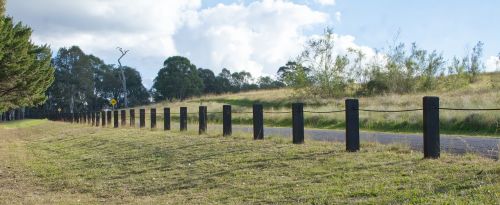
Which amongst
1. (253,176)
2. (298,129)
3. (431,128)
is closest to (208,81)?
(298,129)

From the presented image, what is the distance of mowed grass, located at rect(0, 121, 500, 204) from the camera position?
707cm

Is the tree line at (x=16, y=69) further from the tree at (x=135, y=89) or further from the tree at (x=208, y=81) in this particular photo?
the tree at (x=135, y=89)

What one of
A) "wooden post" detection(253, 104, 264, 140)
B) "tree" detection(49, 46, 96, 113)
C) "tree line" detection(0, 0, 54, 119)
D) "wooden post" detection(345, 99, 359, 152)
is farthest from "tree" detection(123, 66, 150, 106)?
"wooden post" detection(345, 99, 359, 152)

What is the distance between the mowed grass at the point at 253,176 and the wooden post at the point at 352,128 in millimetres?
210

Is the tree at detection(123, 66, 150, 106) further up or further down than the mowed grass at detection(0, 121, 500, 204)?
further up

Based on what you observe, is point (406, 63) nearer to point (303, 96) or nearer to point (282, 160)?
point (303, 96)

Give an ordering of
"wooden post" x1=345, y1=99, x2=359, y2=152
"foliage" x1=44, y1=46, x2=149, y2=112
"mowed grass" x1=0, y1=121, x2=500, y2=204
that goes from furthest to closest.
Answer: "foliage" x1=44, y1=46, x2=149, y2=112 → "wooden post" x1=345, y1=99, x2=359, y2=152 → "mowed grass" x1=0, y1=121, x2=500, y2=204

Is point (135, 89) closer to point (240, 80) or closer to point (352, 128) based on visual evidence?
point (240, 80)

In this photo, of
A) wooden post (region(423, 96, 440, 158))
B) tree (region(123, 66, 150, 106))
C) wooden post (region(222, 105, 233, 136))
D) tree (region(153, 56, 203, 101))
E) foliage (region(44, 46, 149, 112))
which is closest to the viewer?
wooden post (region(423, 96, 440, 158))

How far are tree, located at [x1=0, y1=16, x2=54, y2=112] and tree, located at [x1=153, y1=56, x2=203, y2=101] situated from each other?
6203cm

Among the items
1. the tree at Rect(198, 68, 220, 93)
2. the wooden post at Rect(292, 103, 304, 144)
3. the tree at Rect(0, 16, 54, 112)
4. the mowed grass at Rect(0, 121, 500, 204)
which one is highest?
the tree at Rect(198, 68, 220, 93)

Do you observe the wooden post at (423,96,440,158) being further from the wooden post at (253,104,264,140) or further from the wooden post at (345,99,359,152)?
the wooden post at (253,104,264,140)

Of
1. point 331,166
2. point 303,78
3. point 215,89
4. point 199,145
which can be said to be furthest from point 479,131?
point 215,89

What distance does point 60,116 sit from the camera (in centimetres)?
5828
